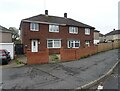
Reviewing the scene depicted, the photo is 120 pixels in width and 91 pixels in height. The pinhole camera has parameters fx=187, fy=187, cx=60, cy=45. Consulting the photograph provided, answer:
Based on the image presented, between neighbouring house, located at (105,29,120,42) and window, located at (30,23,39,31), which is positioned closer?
window, located at (30,23,39,31)

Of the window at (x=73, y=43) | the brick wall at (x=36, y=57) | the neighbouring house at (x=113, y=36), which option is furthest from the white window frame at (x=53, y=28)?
the neighbouring house at (x=113, y=36)

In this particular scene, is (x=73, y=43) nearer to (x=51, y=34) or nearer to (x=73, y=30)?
(x=73, y=30)

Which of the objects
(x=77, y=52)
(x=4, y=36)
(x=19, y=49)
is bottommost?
(x=77, y=52)

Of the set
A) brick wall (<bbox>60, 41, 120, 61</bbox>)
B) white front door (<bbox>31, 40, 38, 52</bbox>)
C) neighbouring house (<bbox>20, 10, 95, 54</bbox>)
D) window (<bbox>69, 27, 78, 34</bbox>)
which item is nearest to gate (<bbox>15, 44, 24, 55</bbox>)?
neighbouring house (<bbox>20, 10, 95, 54</bbox>)

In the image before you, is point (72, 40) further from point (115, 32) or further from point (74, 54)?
point (115, 32)

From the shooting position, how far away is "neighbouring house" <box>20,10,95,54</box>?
29.8 m

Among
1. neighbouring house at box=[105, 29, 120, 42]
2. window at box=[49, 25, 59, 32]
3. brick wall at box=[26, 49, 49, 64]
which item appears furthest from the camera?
neighbouring house at box=[105, 29, 120, 42]

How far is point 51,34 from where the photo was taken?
106 ft

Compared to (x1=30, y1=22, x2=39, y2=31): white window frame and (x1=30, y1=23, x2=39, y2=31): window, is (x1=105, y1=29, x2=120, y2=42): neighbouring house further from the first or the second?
(x1=30, y1=23, x2=39, y2=31): window

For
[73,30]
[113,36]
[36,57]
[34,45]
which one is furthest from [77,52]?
[113,36]

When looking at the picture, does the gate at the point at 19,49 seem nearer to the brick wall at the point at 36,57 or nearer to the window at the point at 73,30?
the window at the point at 73,30

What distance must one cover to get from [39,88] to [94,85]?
293 cm

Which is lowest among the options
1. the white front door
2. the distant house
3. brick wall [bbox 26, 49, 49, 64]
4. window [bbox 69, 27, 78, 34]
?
brick wall [bbox 26, 49, 49, 64]

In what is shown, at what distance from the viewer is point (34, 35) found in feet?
99.4
